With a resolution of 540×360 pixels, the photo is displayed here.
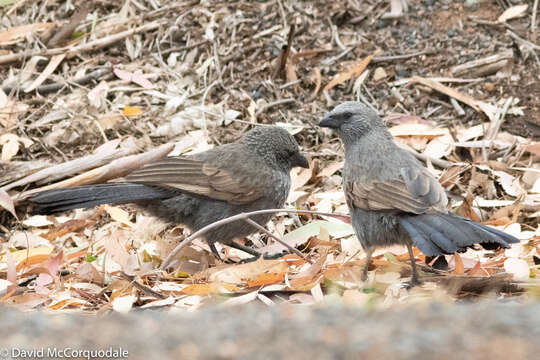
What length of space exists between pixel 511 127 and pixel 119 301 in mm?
4122

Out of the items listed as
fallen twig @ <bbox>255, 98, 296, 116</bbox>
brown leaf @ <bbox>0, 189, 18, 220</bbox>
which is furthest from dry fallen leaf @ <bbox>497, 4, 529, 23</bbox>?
brown leaf @ <bbox>0, 189, 18, 220</bbox>

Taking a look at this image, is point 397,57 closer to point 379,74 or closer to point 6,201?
point 379,74

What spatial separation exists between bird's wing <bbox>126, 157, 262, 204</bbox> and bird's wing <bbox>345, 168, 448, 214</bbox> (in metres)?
1.13

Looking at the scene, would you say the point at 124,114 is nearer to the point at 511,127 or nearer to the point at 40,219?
the point at 40,219

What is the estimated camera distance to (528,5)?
755 cm

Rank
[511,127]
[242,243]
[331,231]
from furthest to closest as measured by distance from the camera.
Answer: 1. [511,127]
2. [242,243]
3. [331,231]

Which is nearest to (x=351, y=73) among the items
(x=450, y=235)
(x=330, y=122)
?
(x=330, y=122)

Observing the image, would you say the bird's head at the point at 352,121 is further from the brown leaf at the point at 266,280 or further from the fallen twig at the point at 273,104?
the fallen twig at the point at 273,104

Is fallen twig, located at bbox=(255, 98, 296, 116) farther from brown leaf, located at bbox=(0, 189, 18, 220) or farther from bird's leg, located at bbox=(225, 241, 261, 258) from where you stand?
brown leaf, located at bbox=(0, 189, 18, 220)

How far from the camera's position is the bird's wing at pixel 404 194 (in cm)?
421

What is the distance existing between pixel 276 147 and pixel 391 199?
1629 millimetres

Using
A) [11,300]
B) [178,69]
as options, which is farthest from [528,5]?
[11,300]

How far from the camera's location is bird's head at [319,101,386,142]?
5070mm

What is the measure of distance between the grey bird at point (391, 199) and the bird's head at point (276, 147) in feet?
2.18
